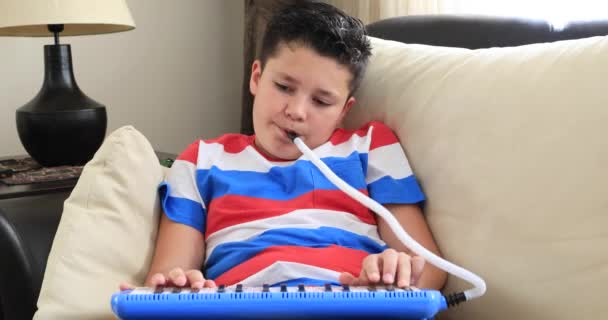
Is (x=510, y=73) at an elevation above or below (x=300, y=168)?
above

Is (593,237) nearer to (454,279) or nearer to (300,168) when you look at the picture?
(454,279)

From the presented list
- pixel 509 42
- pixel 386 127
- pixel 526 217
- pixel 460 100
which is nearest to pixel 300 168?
pixel 386 127

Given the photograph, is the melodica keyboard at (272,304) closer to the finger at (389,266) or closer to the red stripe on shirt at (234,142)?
the finger at (389,266)

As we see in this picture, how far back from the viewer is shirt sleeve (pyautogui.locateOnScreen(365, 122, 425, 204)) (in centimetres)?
97

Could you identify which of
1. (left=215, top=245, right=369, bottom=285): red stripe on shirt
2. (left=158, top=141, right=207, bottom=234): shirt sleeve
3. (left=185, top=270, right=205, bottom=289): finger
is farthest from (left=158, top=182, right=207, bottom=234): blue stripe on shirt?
(left=185, top=270, right=205, bottom=289): finger

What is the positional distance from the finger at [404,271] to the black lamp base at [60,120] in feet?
3.20

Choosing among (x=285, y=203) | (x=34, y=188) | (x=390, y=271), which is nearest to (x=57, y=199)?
(x=34, y=188)

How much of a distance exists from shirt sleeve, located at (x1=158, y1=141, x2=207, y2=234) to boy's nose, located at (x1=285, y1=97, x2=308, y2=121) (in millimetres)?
187

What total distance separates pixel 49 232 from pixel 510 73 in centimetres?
71

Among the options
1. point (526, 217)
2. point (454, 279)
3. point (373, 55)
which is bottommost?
point (454, 279)

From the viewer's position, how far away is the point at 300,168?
1.02m

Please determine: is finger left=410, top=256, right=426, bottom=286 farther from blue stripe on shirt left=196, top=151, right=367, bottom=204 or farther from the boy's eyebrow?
the boy's eyebrow

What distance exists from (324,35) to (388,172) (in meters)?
0.25

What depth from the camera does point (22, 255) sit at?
35.8 inches
